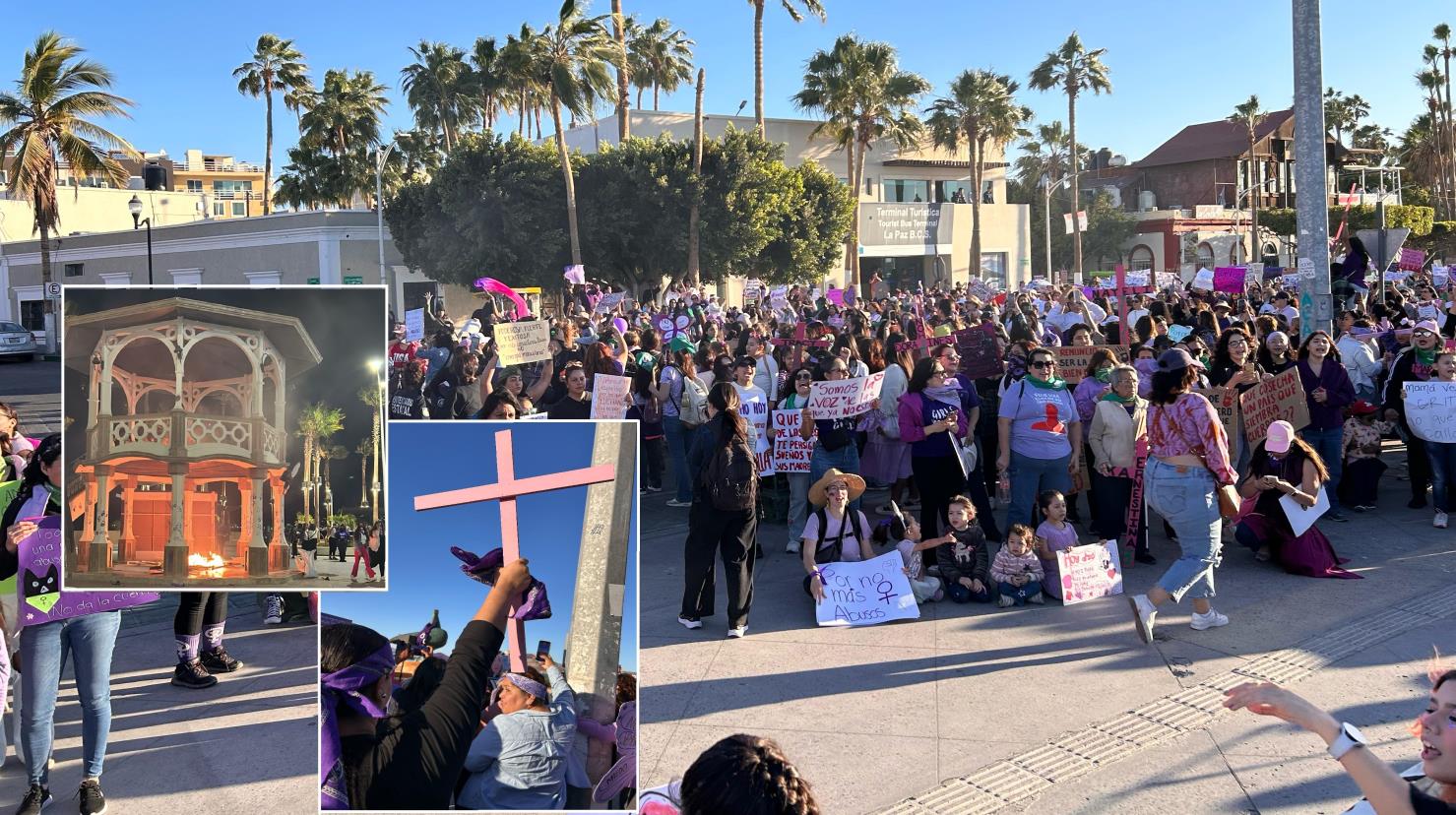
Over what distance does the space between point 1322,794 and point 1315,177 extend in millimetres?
8105

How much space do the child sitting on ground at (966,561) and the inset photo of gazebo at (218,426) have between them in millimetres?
4966

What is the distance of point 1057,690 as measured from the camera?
614 cm

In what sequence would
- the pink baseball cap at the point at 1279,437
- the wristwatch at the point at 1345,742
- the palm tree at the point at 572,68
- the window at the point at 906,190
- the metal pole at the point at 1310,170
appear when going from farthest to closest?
the window at the point at 906,190
the palm tree at the point at 572,68
the metal pole at the point at 1310,170
the pink baseball cap at the point at 1279,437
the wristwatch at the point at 1345,742

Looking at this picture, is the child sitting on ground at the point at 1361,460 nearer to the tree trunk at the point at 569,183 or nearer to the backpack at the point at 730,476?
the backpack at the point at 730,476

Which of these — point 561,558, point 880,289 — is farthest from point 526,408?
point 880,289

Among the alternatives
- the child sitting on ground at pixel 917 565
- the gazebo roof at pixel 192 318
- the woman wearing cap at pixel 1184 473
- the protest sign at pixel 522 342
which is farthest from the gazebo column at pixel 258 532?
the protest sign at pixel 522 342

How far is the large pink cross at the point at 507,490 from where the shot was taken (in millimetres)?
3236

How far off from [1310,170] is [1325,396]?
9.55ft

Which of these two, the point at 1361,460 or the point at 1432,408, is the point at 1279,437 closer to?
the point at 1432,408

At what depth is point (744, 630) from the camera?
724 cm

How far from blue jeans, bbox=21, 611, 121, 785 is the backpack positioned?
324 cm

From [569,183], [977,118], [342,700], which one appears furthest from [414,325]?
[977,118]

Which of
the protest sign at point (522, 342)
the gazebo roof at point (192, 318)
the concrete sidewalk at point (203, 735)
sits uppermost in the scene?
the protest sign at point (522, 342)

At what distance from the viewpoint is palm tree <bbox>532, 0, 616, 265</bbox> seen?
32.2 meters
